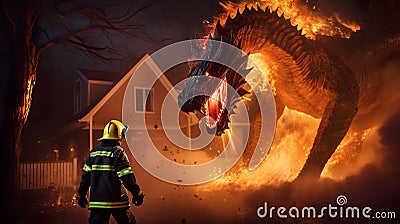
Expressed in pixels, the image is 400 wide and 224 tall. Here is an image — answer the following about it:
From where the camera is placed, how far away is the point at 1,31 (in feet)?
22.0

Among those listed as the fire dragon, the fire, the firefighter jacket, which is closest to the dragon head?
the fire dragon

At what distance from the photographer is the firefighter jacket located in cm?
377

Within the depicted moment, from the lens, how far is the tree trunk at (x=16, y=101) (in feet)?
20.9

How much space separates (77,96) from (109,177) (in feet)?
12.6

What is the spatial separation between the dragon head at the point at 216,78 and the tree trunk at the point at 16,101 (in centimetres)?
295

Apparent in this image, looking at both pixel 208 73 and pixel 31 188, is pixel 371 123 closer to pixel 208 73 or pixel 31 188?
pixel 208 73

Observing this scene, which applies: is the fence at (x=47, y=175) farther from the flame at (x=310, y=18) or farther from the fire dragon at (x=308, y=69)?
the flame at (x=310, y=18)

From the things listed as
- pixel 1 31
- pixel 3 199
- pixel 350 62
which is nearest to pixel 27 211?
pixel 3 199

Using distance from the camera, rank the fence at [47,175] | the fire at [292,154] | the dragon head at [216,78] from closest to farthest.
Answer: the dragon head at [216,78]
the fire at [292,154]
the fence at [47,175]

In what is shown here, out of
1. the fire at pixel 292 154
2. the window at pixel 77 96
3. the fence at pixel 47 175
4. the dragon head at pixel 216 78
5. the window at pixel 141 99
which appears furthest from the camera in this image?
the window at pixel 141 99

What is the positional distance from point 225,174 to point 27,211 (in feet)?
9.83

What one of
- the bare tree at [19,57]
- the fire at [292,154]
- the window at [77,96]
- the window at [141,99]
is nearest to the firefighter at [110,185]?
the fire at [292,154]

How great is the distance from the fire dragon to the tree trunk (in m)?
2.93

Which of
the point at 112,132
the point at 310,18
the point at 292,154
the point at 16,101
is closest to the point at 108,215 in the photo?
the point at 112,132
